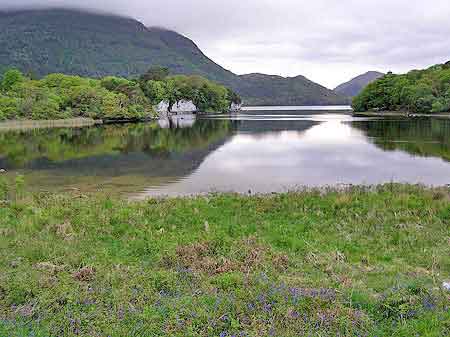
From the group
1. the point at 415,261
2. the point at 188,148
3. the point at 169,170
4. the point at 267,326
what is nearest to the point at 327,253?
the point at 415,261

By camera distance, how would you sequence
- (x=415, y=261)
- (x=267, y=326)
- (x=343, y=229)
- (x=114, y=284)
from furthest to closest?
(x=343, y=229), (x=415, y=261), (x=114, y=284), (x=267, y=326)

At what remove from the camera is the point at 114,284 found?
8570mm

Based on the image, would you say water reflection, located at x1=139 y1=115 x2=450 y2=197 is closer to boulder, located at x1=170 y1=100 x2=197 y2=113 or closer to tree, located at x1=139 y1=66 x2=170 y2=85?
tree, located at x1=139 y1=66 x2=170 y2=85

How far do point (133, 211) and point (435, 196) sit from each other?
11188 mm

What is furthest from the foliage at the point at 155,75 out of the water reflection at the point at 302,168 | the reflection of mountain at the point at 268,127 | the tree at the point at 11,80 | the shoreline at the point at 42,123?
the water reflection at the point at 302,168

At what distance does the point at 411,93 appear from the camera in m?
118

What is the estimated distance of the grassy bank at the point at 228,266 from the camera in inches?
263

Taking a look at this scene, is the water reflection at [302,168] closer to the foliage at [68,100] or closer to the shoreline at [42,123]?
the shoreline at [42,123]

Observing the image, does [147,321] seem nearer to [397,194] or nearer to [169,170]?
[397,194]

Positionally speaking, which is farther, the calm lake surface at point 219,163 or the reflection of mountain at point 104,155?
the reflection of mountain at point 104,155

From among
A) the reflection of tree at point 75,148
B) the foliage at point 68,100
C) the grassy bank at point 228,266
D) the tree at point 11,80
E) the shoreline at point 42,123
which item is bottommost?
the grassy bank at point 228,266

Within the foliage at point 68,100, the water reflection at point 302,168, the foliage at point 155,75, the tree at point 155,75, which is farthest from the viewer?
the foliage at point 155,75

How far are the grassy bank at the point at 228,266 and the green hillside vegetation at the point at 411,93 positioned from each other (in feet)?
342

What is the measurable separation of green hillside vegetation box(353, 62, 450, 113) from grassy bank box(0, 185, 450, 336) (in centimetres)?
10430
